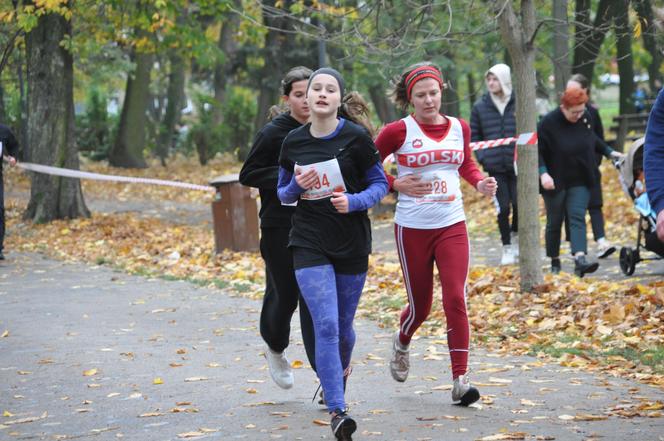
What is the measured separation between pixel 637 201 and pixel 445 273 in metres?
5.89

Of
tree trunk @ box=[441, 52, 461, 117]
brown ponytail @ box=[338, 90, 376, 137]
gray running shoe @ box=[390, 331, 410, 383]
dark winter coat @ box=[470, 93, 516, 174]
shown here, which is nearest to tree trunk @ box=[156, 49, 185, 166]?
tree trunk @ box=[441, 52, 461, 117]

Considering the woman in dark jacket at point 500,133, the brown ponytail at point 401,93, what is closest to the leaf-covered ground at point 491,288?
the woman in dark jacket at point 500,133

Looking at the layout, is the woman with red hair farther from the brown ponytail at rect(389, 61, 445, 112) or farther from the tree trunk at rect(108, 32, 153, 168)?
the tree trunk at rect(108, 32, 153, 168)

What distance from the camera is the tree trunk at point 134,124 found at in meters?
38.0

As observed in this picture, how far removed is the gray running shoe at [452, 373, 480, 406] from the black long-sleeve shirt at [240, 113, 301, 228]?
1.34 m

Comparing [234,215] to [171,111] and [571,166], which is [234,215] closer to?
[571,166]

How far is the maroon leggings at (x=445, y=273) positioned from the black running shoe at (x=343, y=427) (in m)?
1.18

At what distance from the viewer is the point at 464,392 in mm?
6582

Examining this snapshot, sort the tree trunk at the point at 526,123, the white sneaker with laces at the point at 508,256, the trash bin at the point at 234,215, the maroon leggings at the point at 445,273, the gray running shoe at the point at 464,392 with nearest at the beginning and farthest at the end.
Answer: the gray running shoe at the point at 464,392 < the maroon leggings at the point at 445,273 < the tree trunk at the point at 526,123 < the white sneaker with laces at the point at 508,256 < the trash bin at the point at 234,215

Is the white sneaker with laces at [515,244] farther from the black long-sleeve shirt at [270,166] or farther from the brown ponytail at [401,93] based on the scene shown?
the black long-sleeve shirt at [270,166]

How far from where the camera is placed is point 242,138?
40281 mm

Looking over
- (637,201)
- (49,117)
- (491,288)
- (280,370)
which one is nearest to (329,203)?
(280,370)

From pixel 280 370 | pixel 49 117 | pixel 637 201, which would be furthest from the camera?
pixel 49 117

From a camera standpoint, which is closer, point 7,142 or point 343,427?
point 343,427
